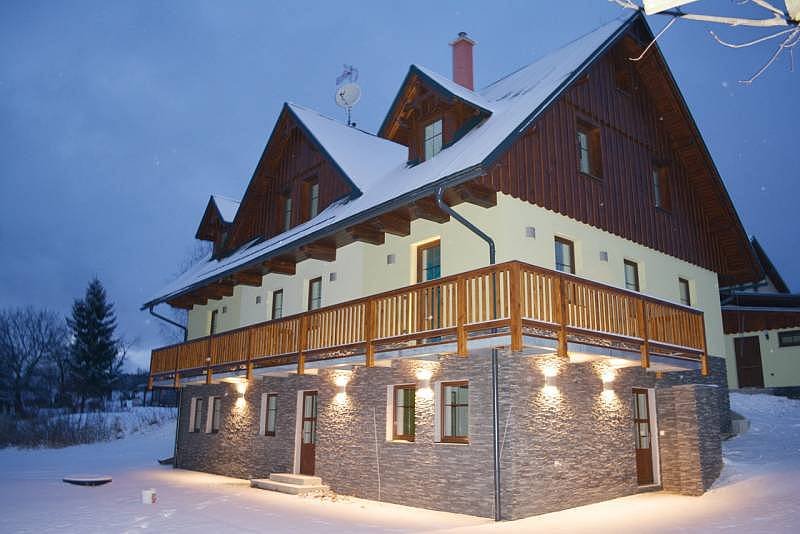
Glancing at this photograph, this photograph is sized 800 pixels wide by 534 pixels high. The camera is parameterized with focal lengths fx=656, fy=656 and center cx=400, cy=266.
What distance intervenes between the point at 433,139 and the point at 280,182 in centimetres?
695

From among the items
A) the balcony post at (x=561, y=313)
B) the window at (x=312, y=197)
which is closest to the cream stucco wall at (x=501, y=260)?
the balcony post at (x=561, y=313)

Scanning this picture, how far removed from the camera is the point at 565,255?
45.5 ft

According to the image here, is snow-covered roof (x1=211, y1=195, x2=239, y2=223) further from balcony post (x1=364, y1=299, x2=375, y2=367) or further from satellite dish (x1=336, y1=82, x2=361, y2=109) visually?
balcony post (x1=364, y1=299, x2=375, y2=367)

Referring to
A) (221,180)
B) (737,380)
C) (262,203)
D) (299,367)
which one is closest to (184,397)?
(262,203)

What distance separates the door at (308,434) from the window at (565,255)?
7.19 meters

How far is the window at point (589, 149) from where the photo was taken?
49.5 ft

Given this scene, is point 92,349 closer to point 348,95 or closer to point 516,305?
point 348,95

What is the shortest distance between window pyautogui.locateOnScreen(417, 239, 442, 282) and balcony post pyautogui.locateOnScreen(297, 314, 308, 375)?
272 centimetres

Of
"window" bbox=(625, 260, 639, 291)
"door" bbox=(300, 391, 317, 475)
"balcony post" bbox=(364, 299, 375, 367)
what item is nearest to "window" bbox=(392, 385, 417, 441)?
"balcony post" bbox=(364, 299, 375, 367)

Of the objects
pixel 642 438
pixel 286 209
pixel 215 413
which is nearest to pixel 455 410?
pixel 642 438

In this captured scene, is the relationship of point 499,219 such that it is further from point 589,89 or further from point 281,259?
point 281,259

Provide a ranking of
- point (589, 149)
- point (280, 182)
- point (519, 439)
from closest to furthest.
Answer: point (519, 439)
point (589, 149)
point (280, 182)

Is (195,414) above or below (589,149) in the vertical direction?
below

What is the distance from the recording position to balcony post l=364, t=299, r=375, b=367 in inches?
488
